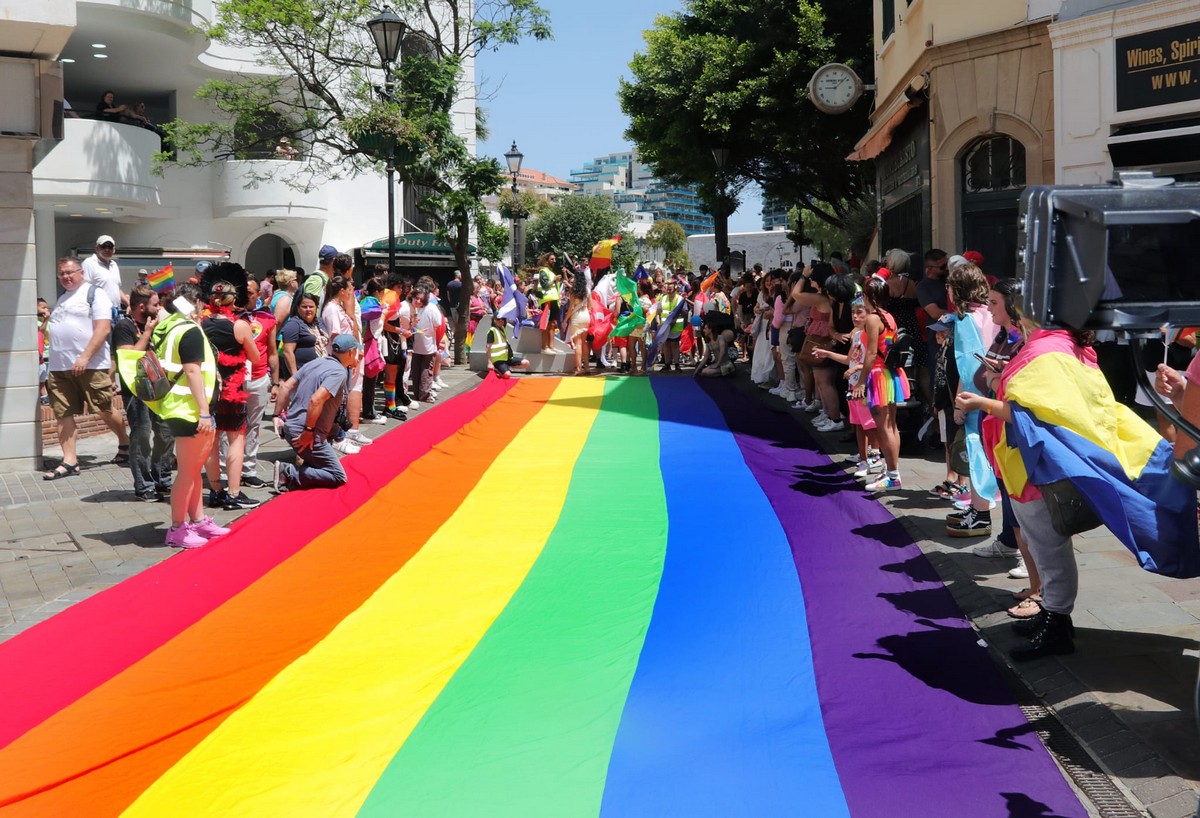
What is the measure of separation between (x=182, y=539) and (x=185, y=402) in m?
0.99

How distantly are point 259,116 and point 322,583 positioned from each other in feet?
55.8

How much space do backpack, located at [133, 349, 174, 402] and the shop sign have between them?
10.4 metres

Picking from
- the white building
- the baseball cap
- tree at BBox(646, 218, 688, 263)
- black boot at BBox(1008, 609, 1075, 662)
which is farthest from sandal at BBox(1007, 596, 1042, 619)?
tree at BBox(646, 218, 688, 263)

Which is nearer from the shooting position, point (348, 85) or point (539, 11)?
point (539, 11)

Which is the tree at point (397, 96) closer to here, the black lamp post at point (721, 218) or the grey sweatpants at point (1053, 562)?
the black lamp post at point (721, 218)

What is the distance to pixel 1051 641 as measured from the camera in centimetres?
531

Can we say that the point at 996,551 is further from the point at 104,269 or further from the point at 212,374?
the point at 104,269

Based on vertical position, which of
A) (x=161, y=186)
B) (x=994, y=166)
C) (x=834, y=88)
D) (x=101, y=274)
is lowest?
(x=101, y=274)

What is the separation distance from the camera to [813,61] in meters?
28.1

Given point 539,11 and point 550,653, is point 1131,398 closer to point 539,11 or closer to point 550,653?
point 550,653

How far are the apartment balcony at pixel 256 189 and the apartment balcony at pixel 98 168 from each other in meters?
2.90

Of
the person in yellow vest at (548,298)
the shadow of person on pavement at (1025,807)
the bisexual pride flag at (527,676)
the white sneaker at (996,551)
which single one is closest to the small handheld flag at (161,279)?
the bisexual pride flag at (527,676)

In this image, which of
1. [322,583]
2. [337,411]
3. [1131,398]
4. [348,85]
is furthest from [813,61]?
[322,583]

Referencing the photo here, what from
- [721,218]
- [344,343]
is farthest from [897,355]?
[721,218]
